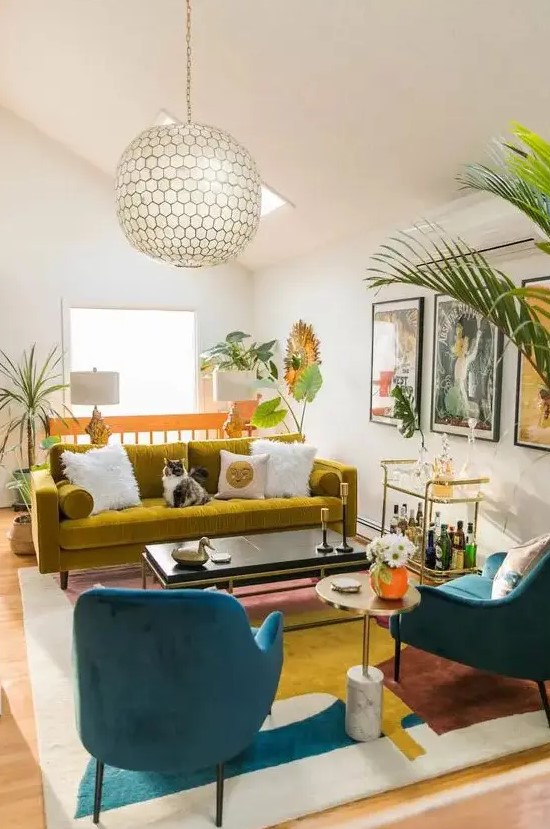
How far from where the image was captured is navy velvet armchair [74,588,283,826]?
6.30ft

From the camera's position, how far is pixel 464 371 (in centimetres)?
427

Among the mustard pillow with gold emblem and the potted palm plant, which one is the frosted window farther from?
the mustard pillow with gold emblem

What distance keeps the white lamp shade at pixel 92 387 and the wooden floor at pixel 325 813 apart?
193cm

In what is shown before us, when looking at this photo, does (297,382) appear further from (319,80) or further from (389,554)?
(389,554)

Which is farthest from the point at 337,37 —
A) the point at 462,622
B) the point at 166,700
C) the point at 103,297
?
the point at 103,297

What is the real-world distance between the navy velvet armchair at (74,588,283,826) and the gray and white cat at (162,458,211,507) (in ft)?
7.95

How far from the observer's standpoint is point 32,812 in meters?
2.19

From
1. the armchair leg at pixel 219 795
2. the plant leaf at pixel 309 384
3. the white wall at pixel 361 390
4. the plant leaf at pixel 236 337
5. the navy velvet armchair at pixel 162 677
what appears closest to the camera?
the navy velvet armchair at pixel 162 677

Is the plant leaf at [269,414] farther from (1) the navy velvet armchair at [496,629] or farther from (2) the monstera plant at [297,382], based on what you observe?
(1) the navy velvet armchair at [496,629]

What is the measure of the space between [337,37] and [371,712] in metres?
3.10

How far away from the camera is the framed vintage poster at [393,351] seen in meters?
4.74

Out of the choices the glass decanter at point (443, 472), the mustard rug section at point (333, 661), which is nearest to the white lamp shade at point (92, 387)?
the mustard rug section at point (333, 661)

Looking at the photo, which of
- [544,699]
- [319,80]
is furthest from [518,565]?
[319,80]

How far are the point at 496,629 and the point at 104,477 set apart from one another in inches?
105
